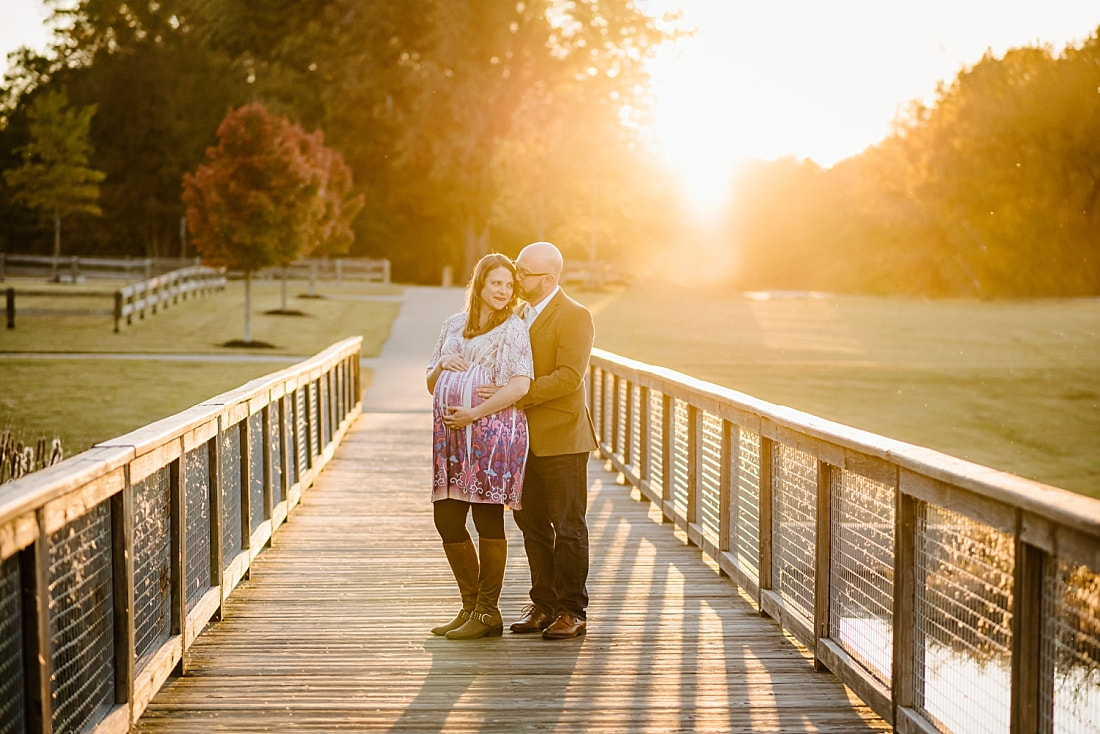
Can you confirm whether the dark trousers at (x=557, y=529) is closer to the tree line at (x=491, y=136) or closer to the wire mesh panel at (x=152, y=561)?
the wire mesh panel at (x=152, y=561)

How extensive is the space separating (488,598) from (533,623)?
26 centimetres

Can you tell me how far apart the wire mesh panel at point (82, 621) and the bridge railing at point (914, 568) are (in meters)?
2.60

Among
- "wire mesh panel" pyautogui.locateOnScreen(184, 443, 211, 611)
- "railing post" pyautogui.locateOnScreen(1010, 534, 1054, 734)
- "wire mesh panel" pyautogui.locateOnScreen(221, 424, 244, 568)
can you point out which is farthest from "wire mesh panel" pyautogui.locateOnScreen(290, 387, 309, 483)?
"railing post" pyautogui.locateOnScreen(1010, 534, 1054, 734)

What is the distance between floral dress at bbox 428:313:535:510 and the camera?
5.33 metres

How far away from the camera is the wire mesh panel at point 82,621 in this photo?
3.59 m

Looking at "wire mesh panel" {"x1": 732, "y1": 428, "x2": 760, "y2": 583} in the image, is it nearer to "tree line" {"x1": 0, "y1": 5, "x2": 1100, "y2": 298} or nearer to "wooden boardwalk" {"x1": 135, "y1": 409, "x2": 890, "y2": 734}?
"wooden boardwalk" {"x1": 135, "y1": 409, "x2": 890, "y2": 734}

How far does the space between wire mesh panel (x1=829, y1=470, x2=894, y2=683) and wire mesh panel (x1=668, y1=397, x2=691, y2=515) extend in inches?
133

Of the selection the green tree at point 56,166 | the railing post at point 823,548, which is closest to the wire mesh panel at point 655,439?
the railing post at point 823,548

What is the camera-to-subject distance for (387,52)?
2275 inches

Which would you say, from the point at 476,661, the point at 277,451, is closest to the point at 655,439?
the point at 277,451

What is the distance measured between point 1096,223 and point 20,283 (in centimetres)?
4621

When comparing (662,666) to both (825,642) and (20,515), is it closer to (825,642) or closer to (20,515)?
(825,642)

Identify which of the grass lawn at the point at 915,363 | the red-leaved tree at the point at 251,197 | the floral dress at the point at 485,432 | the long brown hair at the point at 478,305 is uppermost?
the red-leaved tree at the point at 251,197

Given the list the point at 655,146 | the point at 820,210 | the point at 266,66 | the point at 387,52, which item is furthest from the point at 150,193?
the point at 820,210
